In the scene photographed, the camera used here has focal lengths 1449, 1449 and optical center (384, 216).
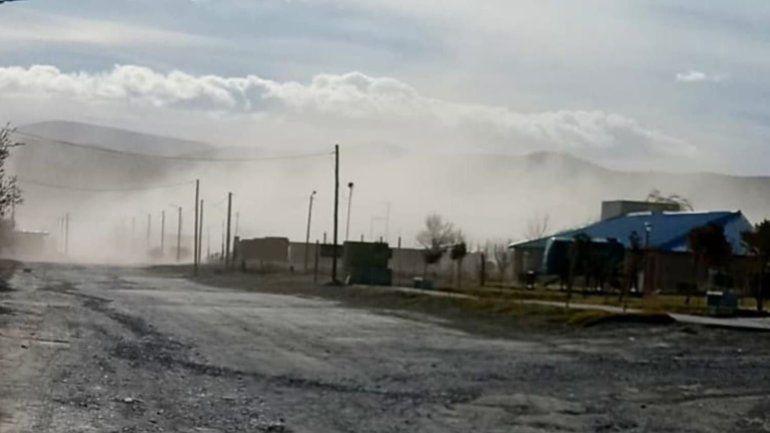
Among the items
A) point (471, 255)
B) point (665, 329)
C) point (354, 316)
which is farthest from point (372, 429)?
point (471, 255)

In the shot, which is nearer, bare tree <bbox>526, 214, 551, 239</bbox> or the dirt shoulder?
the dirt shoulder

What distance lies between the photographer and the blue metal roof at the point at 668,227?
78875 mm

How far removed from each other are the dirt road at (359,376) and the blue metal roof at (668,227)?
4043 cm

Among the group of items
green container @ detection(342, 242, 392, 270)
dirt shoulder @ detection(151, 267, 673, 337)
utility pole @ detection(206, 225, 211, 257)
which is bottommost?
dirt shoulder @ detection(151, 267, 673, 337)

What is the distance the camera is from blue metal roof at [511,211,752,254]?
7888cm

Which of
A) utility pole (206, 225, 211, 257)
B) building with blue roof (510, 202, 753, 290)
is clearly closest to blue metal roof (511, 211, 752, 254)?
building with blue roof (510, 202, 753, 290)

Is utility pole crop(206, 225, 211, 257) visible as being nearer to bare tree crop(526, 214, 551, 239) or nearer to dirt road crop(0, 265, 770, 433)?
bare tree crop(526, 214, 551, 239)

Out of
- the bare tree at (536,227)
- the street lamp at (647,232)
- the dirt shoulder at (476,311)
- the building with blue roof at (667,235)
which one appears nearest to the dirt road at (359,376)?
the dirt shoulder at (476,311)

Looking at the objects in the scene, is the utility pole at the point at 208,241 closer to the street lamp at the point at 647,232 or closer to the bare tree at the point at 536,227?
the bare tree at the point at 536,227

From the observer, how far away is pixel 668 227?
83.7 meters

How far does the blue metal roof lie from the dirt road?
133 feet

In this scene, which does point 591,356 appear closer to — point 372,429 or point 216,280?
point 372,429

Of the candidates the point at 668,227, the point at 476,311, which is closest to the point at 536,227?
the point at 668,227

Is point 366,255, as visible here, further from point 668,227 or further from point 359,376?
point 359,376
